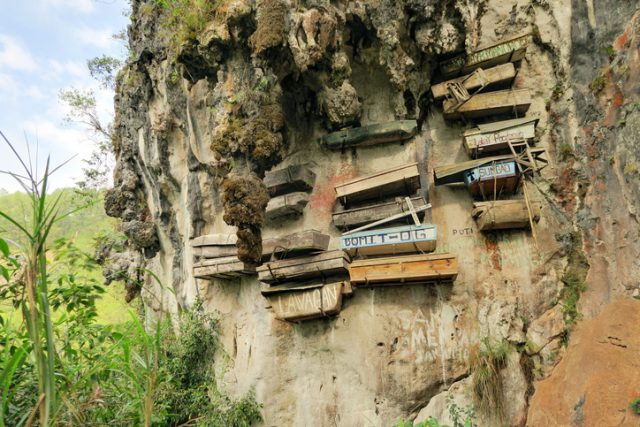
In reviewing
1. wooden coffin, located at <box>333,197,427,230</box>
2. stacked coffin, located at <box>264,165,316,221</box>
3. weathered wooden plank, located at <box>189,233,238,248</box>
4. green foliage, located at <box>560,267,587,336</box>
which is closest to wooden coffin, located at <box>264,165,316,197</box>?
stacked coffin, located at <box>264,165,316,221</box>

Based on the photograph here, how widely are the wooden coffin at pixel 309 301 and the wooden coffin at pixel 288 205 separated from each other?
1572 millimetres

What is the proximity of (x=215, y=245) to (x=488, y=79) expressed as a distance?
609 centimetres

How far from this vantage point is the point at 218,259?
8.38m

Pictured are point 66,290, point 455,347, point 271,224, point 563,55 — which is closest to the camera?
point 66,290

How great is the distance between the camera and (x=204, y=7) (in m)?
8.21

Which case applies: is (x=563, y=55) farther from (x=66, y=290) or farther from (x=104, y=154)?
(x=104, y=154)

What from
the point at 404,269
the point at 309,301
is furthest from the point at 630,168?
the point at 309,301

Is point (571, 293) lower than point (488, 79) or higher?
lower

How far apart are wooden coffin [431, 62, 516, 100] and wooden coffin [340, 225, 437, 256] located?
111 inches

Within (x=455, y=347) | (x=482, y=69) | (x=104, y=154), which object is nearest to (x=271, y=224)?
(x=455, y=347)

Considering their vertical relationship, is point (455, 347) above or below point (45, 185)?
below

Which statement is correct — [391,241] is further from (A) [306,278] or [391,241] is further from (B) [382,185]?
(A) [306,278]

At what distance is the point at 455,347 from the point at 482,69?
502cm

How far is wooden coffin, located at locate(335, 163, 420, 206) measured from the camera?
7340 mm
